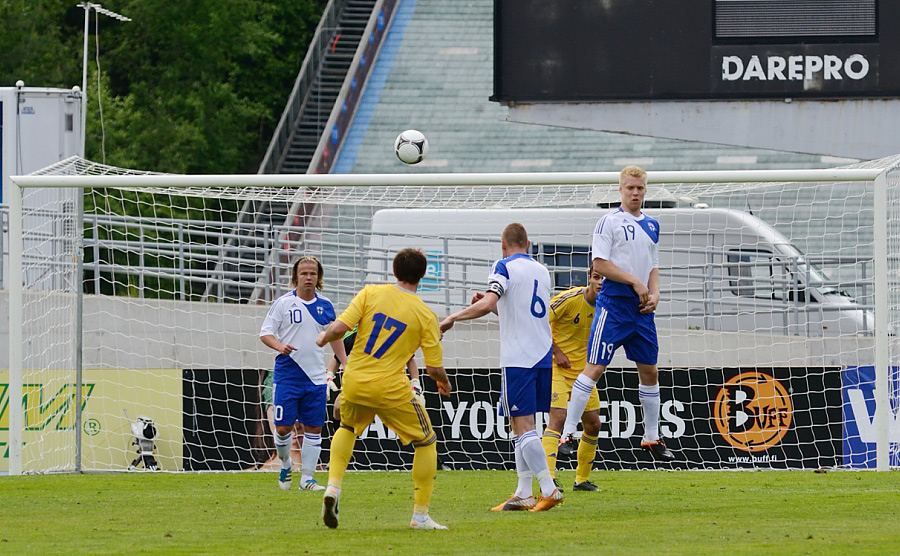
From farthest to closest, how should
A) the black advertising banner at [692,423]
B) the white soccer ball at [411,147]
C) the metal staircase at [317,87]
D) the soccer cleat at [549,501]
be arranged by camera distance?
the metal staircase at [317,87] < the black advertising banner at [692,423] < the white soccer ball at [411,147] < the soccer cleat at [549,501]

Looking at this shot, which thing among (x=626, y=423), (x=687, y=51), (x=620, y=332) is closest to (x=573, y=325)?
(x=620, y=332)

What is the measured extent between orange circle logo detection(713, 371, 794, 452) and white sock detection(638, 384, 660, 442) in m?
4.40

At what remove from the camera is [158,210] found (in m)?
27.7

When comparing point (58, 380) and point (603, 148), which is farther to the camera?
point (603, 148)

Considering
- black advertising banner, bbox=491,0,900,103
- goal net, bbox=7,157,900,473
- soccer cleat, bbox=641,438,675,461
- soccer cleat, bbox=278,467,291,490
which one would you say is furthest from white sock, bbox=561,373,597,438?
black advertising banner, bbox=491,0,900,103

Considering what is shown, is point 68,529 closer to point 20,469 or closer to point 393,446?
point 20,469

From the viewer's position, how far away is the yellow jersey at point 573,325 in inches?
429

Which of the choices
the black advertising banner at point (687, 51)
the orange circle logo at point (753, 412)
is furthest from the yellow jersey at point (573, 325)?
the black advertising banner at point (687, 51)

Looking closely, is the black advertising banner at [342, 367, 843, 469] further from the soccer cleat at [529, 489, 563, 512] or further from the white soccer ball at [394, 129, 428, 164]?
the soccer cleat at [529, 489, 563, 512]

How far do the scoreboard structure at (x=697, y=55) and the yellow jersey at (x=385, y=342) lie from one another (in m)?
7.65

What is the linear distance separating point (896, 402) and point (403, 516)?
5895 mm

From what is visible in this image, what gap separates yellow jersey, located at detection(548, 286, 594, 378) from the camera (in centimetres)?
1090

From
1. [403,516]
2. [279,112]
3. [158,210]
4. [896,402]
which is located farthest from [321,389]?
[279,112]

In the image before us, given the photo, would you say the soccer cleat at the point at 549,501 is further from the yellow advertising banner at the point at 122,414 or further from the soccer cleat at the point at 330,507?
the yellow advertising banner at the point at 122,414
